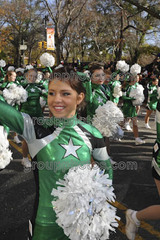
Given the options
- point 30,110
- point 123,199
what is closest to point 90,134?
point 123,199

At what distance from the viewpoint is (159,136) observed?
2455 mm

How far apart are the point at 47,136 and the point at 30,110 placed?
3944 millimetres

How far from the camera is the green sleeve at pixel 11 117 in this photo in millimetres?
1416

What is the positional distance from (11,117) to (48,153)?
0.32m

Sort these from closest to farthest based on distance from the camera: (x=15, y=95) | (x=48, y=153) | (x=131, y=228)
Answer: (x=48, y=153)
(x=131, y=228)
(x=15, y=95)

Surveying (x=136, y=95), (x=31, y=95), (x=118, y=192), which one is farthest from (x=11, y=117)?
(x=136, y=95)

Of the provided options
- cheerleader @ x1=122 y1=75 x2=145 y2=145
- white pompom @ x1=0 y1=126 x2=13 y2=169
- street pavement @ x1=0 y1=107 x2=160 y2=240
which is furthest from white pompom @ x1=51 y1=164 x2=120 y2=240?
cheerleader @ x1=122 y1=75 x2=145 y2=145

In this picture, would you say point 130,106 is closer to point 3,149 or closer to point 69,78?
point 3,149

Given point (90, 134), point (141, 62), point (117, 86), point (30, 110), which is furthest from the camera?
point (141, 62)

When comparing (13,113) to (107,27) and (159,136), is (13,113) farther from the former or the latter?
(107,27)

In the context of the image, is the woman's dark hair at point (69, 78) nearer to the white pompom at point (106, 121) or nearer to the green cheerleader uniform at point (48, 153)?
the green cheerleader uniform at point (48, 153)

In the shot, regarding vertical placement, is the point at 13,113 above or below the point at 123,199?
above

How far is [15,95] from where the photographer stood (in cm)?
494

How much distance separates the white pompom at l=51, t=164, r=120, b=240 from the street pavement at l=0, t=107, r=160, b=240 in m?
1.45
